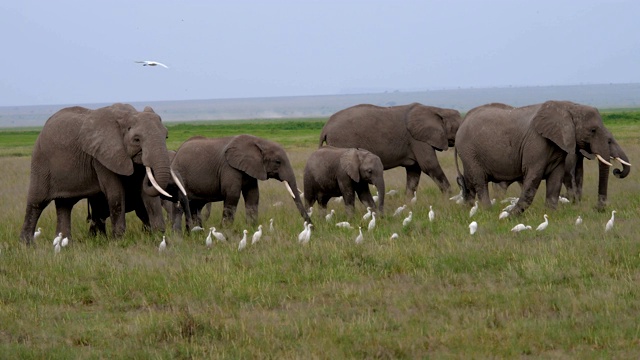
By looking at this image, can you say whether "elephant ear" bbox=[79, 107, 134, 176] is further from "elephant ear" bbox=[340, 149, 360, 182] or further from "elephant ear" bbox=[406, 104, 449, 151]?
"elephant ear" bbox=[406, 104, 449, 151]

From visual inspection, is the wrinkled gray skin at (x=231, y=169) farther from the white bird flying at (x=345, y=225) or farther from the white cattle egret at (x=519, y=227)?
the white cattle egret at (x=519, y=227)

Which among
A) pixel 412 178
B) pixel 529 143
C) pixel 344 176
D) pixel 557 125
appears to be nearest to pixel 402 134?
pixel 412 178

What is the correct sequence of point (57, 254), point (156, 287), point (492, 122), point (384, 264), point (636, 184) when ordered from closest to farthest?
1. point (156, 287)
2. point (384, 264)
3. point (57, 254)
4. point (492, 122)
5. point (636, 184)

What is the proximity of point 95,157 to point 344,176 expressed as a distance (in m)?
4.92

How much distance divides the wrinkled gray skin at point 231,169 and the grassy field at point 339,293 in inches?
37.4

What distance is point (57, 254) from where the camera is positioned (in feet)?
42.5

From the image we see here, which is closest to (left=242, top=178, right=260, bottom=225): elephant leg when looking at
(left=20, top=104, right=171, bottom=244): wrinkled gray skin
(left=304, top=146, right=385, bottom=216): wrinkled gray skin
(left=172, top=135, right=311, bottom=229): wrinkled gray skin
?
(left=172, top=135, right=311, bottom=229): wrinkled gray skin

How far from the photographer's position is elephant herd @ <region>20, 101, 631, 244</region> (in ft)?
45.8

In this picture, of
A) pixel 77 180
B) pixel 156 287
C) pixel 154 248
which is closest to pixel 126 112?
pixel 77 180

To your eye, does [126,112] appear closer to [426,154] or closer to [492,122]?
[492,122]

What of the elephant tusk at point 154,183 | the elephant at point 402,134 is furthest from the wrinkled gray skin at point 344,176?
the elephant tusk at point 154,183

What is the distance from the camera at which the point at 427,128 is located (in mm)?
20516

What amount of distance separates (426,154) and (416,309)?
10.8 metres

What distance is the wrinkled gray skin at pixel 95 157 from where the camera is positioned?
13.7 m
